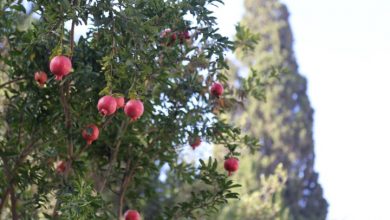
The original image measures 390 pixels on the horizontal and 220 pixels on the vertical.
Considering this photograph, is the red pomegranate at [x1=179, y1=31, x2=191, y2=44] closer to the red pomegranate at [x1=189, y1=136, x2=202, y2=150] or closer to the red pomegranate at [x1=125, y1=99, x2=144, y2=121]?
the red pomegranate at [x1=189, y1=136, x2=202, y2=150]

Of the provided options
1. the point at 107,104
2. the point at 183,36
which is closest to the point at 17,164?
the point at 183,36

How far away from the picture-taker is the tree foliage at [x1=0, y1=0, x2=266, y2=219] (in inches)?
118

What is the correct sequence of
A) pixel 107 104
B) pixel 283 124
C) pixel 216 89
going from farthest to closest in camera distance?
pixel 283 124
pixel 216 89
pixel 107 104

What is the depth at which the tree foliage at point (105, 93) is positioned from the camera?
2.99 metres

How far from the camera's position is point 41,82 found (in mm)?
3615

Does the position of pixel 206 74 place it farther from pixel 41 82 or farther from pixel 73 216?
pixel 73 216

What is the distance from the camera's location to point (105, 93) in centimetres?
286

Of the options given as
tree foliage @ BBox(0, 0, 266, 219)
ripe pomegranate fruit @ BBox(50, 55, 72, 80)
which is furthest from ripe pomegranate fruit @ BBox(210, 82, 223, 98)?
ripe pomegranate fruit @ BBox(50, 55, 72, 80)

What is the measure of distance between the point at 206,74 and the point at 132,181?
1.05m

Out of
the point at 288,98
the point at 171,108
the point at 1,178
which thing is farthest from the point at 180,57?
the point at 288,98

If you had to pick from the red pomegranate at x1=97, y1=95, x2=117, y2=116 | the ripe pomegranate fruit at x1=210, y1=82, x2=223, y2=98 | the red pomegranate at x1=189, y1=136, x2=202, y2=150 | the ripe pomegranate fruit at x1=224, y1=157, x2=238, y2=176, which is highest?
the ripe pomegranate fruit at x1=210, y1=82, x2=223, y2=98

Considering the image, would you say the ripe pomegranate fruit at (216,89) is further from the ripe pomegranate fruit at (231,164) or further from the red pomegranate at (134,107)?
the red pomegranate at (134,107)

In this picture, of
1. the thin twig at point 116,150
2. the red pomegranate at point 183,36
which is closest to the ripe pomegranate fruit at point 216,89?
the red pomegranate at point 183,36

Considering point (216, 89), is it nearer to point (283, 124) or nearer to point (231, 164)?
point (231, 164)
